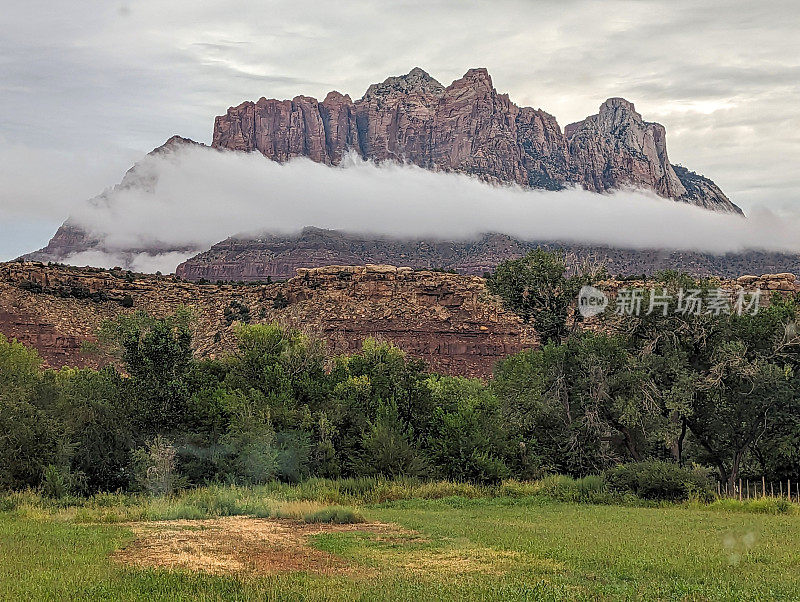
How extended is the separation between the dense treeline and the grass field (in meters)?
6.18

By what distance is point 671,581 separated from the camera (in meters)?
11.6

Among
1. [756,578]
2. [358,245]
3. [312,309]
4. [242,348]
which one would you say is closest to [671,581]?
[756,578]

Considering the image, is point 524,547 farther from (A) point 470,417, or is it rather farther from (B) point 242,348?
(B) point 242,348

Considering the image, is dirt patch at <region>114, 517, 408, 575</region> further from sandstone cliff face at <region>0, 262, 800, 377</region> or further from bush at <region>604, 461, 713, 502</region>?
sandstone cliff face at <region>0, 262, 800, 377</region>

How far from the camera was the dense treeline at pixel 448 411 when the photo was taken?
1038 inches

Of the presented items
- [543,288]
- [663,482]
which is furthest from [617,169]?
[663,482]

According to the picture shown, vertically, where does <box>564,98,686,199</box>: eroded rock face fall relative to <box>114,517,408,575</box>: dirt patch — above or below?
above

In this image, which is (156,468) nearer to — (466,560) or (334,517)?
(334,517)

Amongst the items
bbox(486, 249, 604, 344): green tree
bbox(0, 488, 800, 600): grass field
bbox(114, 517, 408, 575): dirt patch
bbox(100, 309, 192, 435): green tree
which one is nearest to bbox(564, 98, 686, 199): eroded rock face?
bbox(486, 249, 604, 344): green tree

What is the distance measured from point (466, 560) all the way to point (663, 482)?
12.6 metres

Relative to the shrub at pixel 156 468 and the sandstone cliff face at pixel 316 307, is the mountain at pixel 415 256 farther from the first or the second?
the shrub at pixel 156 468

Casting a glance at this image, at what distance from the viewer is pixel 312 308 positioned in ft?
221

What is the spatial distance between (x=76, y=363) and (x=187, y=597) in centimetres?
5532

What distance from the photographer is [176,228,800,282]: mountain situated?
4737 inches
